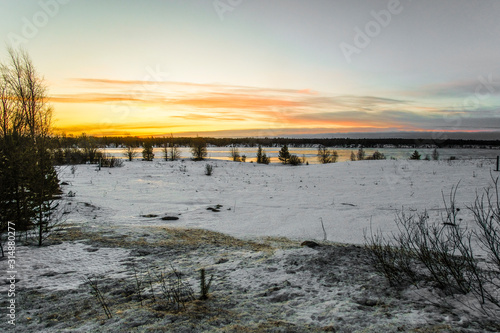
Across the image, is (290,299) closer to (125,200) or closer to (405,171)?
(125,200)

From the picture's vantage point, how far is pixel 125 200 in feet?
44.2

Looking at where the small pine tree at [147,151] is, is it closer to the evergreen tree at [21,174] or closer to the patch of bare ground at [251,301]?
the evergreen tree at [21,174]

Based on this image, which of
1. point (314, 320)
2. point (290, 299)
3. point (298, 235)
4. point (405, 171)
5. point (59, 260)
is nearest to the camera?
point (314, 320)

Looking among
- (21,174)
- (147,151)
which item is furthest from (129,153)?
(21,174)

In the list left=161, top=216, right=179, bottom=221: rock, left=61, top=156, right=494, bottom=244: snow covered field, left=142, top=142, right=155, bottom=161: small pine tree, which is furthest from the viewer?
left=142, top=142, right=155, bottom=161: small pine tree

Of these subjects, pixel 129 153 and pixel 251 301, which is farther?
pixel 129 153

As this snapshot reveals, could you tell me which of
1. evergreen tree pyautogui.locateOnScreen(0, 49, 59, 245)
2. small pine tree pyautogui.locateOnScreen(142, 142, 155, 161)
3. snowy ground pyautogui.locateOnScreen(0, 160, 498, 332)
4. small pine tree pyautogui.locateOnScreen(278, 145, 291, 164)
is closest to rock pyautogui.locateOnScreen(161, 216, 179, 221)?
snowy ground pyautogui.locateOnScreen(0, 160, 498, 332)

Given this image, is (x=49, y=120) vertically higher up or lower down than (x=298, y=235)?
higher up

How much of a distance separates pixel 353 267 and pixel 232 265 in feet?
6.80

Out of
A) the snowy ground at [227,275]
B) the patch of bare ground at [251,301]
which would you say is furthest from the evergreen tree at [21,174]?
the patch of bare ground at [251,301]

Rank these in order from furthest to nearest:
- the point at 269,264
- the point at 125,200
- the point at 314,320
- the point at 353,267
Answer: the point at 125,200 < the point at 269,264 < the point at 353,267 < the point at 314,320

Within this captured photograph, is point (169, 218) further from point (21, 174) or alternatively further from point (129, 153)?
point (129, 153)

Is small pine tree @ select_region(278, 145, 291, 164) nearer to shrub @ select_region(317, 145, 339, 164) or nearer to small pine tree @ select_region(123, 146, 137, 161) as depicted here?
shrub @ select_region(317, 145, 339, 164)

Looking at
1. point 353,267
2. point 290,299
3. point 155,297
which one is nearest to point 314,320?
point 290,299
